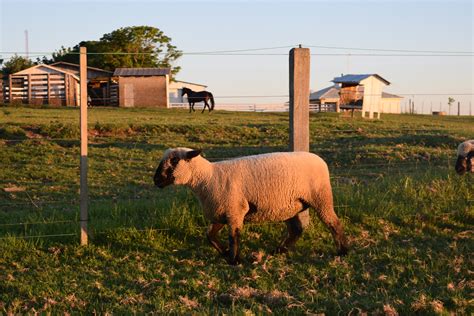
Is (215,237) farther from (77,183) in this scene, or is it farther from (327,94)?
(327,94)

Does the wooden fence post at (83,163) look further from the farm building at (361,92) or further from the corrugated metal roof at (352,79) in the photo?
the corrugated metal roof at (352,79)

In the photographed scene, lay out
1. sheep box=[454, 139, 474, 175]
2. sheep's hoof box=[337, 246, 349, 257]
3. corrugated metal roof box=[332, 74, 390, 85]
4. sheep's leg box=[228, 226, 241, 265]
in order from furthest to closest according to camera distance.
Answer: corrugated metal roof box=[332, 74, 390, 85] < sheep box=[454, 139, 474, 175] < sheep's hoof box=[337, 246, 349, 257] < sheep's leg box=[228, 226, 241, 265]

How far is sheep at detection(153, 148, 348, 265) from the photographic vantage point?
748 centimetres

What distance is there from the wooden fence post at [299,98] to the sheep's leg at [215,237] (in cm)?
Answer: 182

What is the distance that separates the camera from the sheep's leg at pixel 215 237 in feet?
24.2

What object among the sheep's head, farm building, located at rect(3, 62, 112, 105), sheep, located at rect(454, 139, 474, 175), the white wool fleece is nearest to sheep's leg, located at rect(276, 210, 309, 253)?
the white wool fleece

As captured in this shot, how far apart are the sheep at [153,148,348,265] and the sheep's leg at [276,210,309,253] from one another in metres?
0.01

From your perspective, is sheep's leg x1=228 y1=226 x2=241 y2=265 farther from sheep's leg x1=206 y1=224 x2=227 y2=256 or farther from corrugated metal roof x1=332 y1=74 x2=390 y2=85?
corrugated metal roof x1=332 y1=74 x2=390 y2=85

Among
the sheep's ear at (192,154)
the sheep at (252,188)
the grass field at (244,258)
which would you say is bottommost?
the grass field at (244,258)

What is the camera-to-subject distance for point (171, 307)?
5.61 metres

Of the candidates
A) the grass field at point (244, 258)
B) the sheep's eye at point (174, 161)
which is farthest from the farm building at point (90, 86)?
the sheep's eye at point (174, 161)

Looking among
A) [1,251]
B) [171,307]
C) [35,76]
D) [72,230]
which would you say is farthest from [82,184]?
[35,76]

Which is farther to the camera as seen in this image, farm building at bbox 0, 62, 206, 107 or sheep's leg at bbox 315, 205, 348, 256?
Answer: farm building at bbox 0, 62, 206, 107

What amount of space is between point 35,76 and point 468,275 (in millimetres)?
42733
